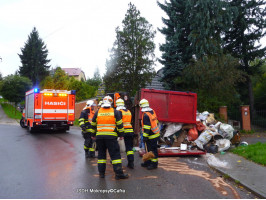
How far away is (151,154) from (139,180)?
975 millimetres

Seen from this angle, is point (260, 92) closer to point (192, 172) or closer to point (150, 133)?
point (192, 172)

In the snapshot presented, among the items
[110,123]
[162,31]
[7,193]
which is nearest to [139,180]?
[110,123]

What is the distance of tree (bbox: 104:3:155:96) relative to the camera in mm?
15938

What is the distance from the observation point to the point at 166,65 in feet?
58.1

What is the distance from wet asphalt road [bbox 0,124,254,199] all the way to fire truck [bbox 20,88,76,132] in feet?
20.4

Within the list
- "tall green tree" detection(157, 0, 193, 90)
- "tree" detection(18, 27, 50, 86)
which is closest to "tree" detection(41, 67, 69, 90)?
"tree" detection(18, 27, 50, 86)

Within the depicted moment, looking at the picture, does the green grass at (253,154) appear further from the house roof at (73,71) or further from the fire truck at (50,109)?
the house roof at (73,71)

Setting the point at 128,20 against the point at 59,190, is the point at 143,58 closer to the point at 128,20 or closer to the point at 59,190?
the point at 128,20

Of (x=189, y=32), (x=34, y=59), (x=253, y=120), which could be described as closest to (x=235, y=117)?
(x=253, y=120)

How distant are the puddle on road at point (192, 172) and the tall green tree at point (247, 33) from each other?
12833 millimetres

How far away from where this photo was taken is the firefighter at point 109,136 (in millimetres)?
5395

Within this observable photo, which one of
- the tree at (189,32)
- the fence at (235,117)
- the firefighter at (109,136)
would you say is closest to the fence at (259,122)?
the fence at (235,117)

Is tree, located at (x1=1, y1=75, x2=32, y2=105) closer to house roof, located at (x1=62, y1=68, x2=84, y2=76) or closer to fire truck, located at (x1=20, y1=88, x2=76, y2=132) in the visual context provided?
fire truck, located at (x1=20, y1=88, x2=76, y2=132)

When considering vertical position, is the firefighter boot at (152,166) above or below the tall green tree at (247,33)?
below
